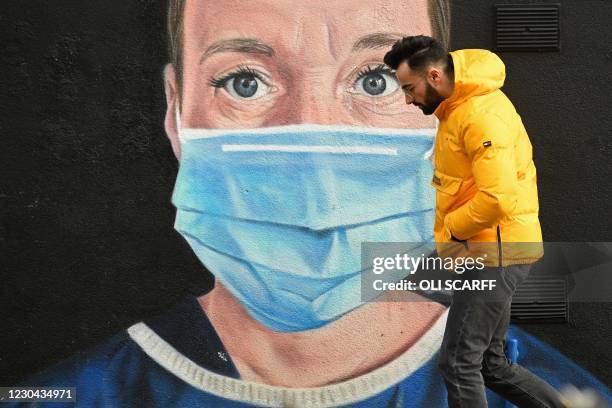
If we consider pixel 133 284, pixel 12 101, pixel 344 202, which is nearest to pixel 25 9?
pixel 12 101

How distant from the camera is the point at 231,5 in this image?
17.5ft

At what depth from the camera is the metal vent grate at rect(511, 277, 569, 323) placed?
5.32 meters

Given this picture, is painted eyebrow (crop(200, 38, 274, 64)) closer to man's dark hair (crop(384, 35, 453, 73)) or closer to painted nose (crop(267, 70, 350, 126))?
painted nose (crop(267, 70, 350, 126))

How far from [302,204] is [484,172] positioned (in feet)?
5.21

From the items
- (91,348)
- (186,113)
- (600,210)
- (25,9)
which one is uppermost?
(25,9)

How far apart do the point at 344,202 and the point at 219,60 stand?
3.29 feet

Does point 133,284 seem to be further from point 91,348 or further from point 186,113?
point 186,113

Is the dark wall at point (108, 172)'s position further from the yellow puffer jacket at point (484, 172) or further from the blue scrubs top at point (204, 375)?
the yellow puffer jacket at point (484, 172)

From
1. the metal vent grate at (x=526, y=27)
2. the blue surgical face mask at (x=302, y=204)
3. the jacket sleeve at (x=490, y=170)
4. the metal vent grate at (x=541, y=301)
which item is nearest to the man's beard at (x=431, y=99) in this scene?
the jacket sleeve at (x=490, y=170)

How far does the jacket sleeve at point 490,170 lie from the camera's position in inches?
154

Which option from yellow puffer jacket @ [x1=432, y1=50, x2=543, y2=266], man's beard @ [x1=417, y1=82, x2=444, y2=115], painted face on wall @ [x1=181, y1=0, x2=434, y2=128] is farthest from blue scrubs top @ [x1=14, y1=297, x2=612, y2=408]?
man's beard @ [x1=417, y1=82, x2=444, y2=115]

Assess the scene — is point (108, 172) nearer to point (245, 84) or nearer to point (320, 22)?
point (245, 84)

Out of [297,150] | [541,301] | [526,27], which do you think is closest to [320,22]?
[297,150]

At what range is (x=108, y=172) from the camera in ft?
17.8
